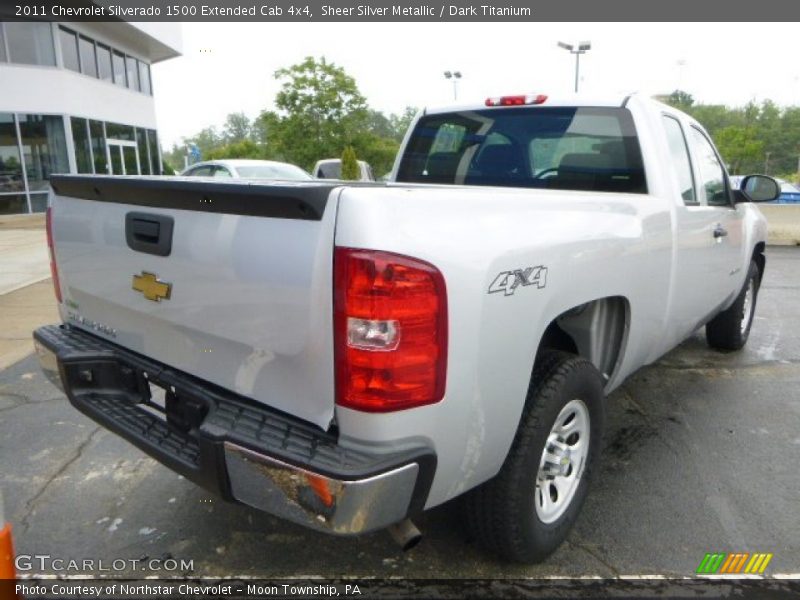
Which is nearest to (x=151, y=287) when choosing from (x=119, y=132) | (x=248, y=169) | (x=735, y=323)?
(x=735, y=323)

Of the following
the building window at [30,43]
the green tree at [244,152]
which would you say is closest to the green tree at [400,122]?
the green tree at [244,152]

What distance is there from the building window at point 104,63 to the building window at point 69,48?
1511 mm

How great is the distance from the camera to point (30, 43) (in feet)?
57.4

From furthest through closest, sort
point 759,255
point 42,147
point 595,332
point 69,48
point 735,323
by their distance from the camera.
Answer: point 69,48, point 42,147, point 759,255, point 735,323, point 595,332

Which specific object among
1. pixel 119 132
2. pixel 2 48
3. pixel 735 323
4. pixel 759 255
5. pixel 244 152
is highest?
pixel 2 48

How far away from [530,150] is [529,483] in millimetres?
2211

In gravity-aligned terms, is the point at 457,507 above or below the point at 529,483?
below

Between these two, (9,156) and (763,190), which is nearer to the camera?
(763,190)

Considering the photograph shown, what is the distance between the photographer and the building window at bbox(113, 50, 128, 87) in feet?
72.0

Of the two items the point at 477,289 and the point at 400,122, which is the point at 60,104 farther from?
the point at 400,122

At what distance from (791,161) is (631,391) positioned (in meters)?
53.3

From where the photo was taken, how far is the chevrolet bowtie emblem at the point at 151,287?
226 centimetres

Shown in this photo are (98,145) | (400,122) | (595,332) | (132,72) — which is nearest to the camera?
(595,332)

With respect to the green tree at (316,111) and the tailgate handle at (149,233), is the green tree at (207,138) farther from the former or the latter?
the tailgate handle at (149,233)
